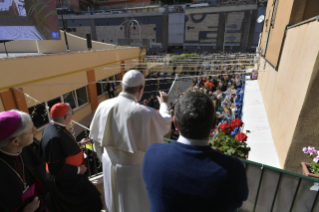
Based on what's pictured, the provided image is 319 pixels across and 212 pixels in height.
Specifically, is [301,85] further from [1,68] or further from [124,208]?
[1,68]

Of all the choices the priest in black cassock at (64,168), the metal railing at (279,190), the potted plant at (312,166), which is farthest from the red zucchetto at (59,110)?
A: the potted plant at (312,166)

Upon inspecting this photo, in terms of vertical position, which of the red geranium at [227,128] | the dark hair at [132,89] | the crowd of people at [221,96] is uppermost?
the dark hair at [132,89]

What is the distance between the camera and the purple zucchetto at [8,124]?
3.68ft

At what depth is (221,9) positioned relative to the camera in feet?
75.7

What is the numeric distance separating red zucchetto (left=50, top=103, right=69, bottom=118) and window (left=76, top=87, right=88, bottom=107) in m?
7.33

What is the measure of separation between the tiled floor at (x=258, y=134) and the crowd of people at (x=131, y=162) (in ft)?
9.19

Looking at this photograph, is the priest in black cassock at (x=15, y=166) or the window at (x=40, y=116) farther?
the window at (x=40, y=116)

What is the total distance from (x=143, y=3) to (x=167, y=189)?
3552cm

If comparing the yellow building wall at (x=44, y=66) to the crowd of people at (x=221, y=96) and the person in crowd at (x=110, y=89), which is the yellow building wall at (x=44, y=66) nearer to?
the person in crowd at (x=110, y=89)

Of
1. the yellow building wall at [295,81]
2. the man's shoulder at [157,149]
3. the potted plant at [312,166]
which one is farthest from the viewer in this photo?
the yellow building wall at [295,81]

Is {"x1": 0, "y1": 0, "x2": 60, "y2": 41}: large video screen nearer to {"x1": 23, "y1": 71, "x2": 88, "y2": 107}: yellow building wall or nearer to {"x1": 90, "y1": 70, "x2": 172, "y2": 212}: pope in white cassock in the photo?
{"x1": 23, "y1": 71, "x2": 88, "y2": 107}: yellow building wall

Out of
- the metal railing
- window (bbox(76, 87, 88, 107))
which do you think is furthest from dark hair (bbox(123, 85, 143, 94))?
window (bbox(76, 87, 88, 107))

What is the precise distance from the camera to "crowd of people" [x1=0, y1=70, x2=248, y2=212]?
0.78m

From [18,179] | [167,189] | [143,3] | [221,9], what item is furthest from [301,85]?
[143,3]
